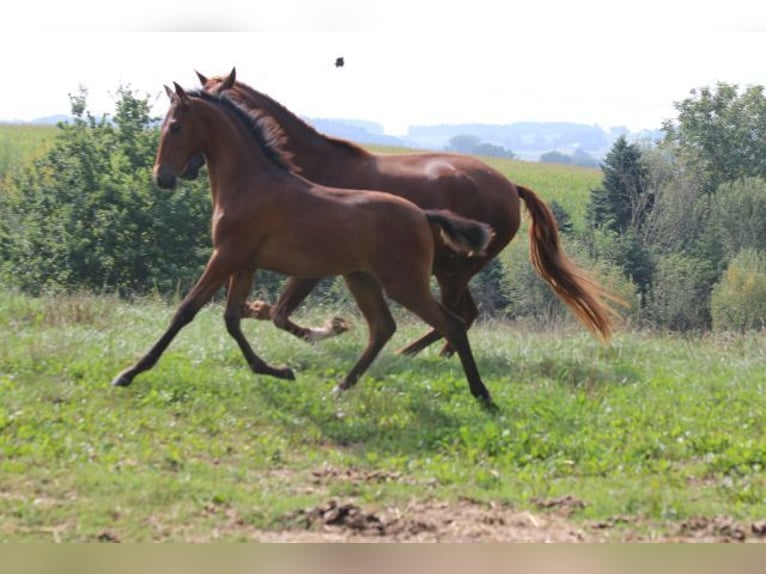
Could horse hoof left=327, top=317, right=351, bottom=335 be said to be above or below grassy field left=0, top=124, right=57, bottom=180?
above

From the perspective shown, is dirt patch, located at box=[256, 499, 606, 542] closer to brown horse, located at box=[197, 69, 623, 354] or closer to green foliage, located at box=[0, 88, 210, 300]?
brown horse, located at box=[197, 69, 623, 354]

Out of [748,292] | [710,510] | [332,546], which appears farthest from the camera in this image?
[748,292]

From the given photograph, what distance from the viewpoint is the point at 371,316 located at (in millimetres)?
8797

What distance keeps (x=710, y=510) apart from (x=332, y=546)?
8.45 ft

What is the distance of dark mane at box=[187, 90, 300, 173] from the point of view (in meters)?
8.66

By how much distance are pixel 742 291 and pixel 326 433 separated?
3884 cm

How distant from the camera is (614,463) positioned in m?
7.07

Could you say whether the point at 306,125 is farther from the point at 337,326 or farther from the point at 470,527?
the point at 470,527

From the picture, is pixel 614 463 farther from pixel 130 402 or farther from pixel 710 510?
pixel 130 402

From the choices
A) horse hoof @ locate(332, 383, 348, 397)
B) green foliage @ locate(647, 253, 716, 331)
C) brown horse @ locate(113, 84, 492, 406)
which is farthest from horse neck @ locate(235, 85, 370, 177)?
green foliage @ locate(647, 253, 716, 331)

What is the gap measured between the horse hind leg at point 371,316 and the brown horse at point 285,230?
0.01 m

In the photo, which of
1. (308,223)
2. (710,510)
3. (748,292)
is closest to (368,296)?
(308,223)

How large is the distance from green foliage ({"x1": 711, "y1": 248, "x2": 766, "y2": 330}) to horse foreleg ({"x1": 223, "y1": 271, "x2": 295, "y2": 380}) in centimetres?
3503

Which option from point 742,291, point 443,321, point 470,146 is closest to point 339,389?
point 443,321
